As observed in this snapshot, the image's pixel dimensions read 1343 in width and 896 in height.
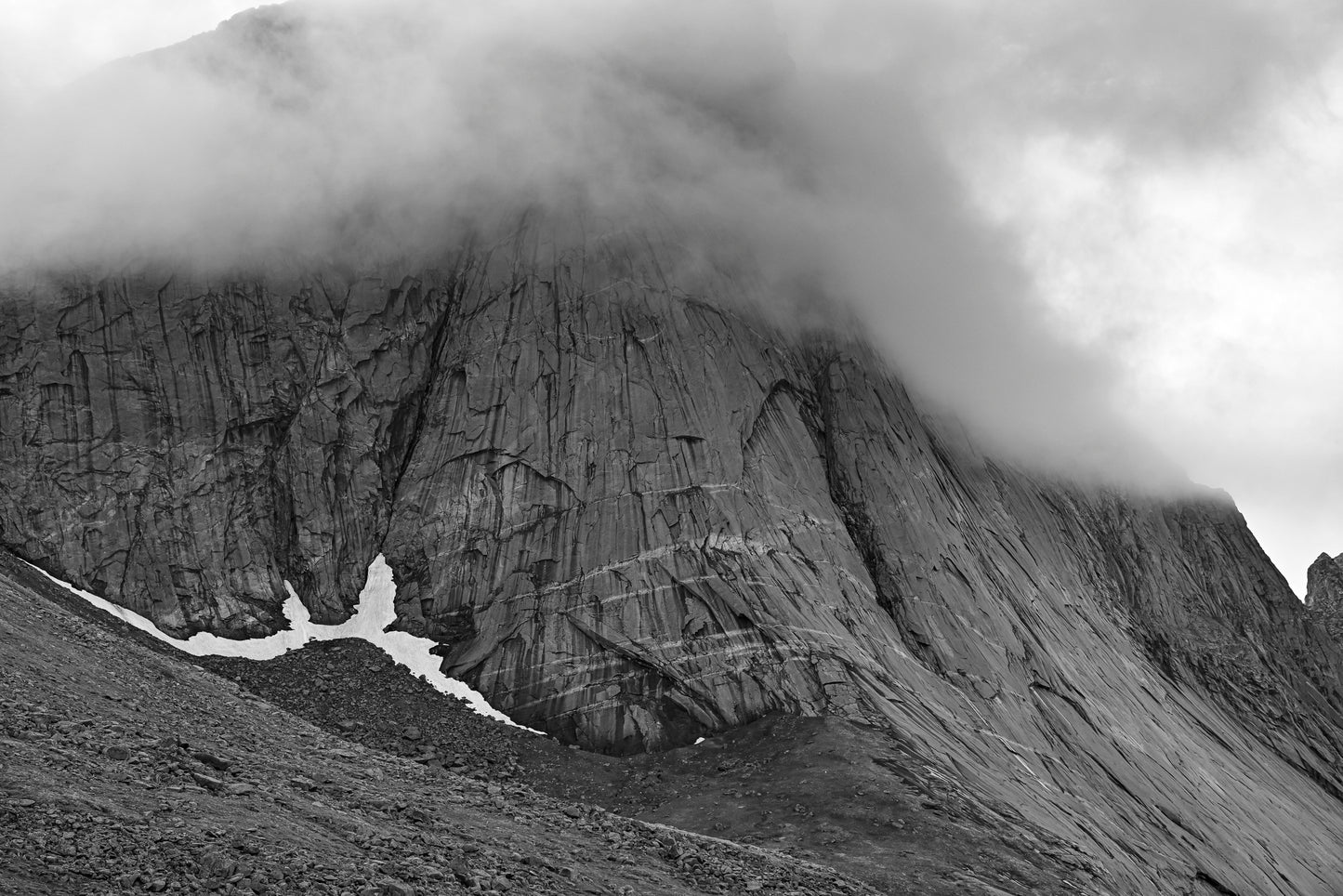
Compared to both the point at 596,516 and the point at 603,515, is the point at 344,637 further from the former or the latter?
the point at 603,515

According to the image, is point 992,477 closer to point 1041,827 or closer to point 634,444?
point 634,444

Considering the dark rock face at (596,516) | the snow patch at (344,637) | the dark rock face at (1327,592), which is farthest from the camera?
the dark rock face at (1327,592)

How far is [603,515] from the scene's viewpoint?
62.2 m

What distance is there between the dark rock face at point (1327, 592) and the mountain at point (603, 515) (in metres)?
48.5

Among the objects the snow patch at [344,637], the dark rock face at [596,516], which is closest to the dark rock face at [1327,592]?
the dark rock face at [596,516]

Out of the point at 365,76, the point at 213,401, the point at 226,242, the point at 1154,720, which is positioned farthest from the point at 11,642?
the point at 1154,720

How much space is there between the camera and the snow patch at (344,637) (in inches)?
2240

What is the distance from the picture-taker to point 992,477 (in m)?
87.0

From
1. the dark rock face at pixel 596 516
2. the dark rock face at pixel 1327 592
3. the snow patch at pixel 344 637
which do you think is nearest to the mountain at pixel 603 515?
the dark rock face at pixel 596 516

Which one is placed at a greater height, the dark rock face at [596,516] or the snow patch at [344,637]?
the dark rock face at [596,516]

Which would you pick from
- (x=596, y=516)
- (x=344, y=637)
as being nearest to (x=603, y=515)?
(x=596, y=516)

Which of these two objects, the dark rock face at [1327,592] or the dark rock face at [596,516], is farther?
the dark rock face at [1327,592]

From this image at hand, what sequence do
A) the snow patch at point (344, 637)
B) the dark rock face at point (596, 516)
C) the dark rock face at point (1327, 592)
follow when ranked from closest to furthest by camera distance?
the snow patch at point (344, 637)
the dark rock face at point (596, 516)
the dark rock face at point (1327, 592)

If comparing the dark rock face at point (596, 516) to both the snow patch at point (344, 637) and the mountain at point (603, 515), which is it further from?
the snow patch at point (344, 637)
